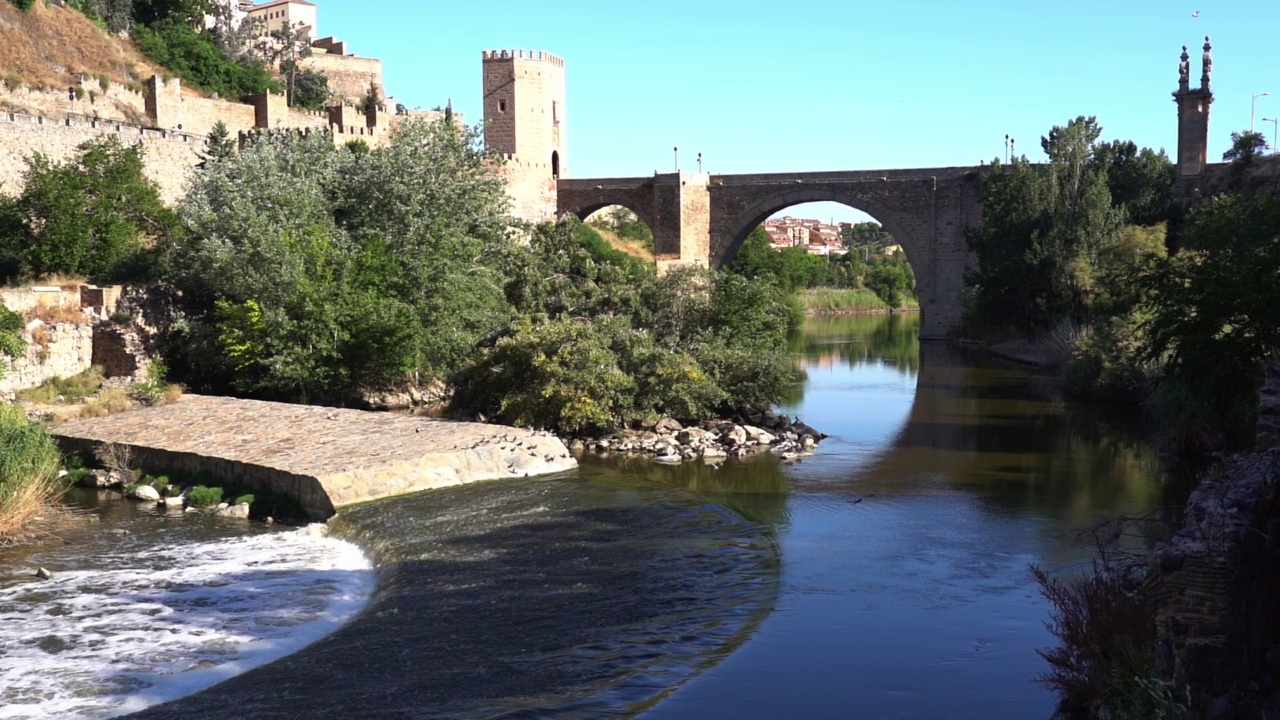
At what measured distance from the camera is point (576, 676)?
708cm

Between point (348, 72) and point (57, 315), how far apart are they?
33826 millimetres

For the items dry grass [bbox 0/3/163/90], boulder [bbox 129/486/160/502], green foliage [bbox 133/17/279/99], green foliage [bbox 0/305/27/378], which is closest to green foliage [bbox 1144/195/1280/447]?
boulder [bbox 129/486/160/502]

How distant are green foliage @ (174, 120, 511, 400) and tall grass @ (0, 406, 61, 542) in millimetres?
4482

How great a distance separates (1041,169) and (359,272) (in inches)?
809

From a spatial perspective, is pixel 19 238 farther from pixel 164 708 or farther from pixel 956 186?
pixel 956 186

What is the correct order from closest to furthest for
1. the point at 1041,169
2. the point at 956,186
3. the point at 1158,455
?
the point at 1158,455, the point at 1041,169, the point at 956,186

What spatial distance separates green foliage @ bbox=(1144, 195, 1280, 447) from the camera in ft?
37.8

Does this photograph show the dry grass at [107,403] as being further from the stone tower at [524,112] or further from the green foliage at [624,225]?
the green foliage at [624,225]

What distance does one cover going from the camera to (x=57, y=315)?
16109 mm

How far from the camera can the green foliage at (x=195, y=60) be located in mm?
36219

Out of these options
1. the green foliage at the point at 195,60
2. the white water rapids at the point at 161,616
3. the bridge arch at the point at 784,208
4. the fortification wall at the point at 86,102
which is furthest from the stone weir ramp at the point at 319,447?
the bridge arch at the point at 784,208

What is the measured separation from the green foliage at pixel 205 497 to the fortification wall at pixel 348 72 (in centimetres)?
3717

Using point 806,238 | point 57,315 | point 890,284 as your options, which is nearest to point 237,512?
point 57,315

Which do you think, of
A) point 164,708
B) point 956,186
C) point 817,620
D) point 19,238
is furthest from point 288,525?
point 956,186
